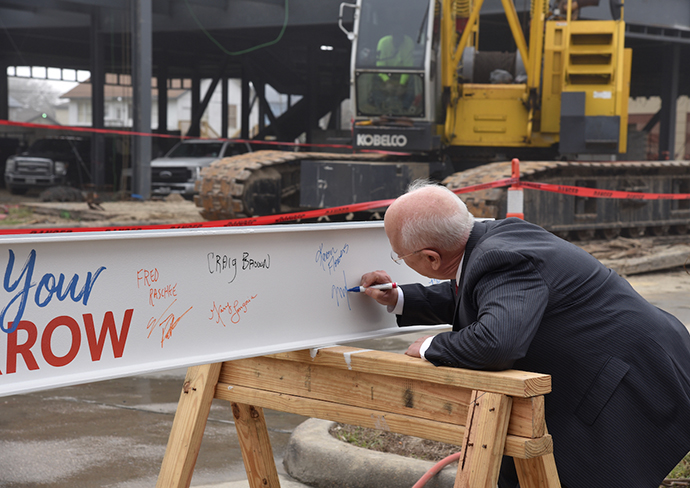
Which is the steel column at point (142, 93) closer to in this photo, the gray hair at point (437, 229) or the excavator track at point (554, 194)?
the excavator track at point (554, 194)

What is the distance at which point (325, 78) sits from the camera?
3284 cm

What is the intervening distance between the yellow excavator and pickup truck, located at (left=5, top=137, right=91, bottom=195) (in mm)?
11529

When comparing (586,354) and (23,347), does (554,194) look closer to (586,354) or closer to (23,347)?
(586,354)

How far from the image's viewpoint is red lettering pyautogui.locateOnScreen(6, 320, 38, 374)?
6.59 feet

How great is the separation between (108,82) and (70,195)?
8349 millimetres

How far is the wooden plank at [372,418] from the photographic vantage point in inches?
81.3

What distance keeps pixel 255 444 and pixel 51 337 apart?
0.92 meters

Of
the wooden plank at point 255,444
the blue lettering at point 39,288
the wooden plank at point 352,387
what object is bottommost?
the wooden plank at point 255,444

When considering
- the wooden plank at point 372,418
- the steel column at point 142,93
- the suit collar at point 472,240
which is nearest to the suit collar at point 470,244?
the suit collar at point 472,240

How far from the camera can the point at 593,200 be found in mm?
11273

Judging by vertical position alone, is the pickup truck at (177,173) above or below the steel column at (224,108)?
below

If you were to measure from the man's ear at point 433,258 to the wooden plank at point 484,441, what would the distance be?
0.51 m
